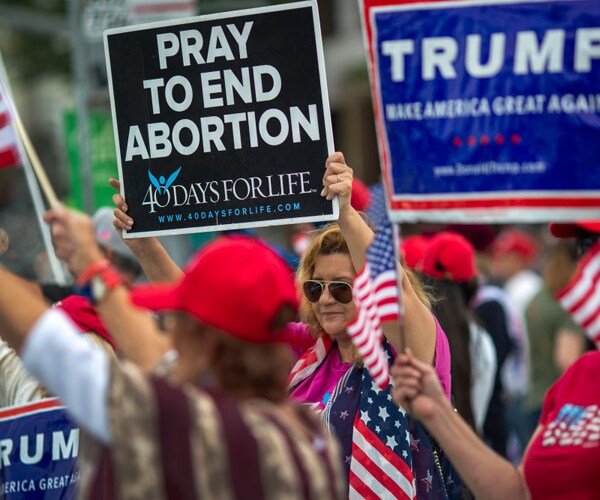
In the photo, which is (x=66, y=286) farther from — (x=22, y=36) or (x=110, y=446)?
(x=22, y=36)

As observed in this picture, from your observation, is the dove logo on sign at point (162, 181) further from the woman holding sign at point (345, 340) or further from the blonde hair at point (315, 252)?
the blonde hair at point (315, 252)

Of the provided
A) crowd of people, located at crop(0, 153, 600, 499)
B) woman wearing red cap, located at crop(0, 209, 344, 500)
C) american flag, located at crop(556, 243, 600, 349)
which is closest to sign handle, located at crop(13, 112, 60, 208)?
crowd of people, located at crop(0, 153, 600, 499)

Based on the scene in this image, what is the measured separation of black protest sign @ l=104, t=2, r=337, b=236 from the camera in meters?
4.84

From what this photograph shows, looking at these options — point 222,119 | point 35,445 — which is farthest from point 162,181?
point 35,445

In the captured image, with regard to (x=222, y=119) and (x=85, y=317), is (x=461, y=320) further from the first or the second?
(x=85, y=317)

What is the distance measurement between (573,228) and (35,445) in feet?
7.09

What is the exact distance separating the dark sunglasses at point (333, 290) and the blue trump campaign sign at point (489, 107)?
1.21 metres

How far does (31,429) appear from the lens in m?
4.82

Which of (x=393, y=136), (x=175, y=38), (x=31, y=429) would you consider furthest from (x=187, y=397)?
(x=175, y=38)

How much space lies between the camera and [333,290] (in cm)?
510

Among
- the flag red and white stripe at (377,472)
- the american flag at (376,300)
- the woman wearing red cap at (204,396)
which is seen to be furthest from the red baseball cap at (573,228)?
the woman wearing red cap at (204,396)

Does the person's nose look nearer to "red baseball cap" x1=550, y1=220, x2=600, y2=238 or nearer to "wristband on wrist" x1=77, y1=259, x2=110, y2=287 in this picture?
"red baseball cap" x1=550, y1=220, x2=600, y2=238

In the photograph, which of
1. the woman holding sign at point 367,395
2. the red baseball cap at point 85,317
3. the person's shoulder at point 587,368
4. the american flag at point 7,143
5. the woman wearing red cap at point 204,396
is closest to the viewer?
the woman wearing red cap at point 204,396

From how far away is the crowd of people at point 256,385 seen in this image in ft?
9.65
